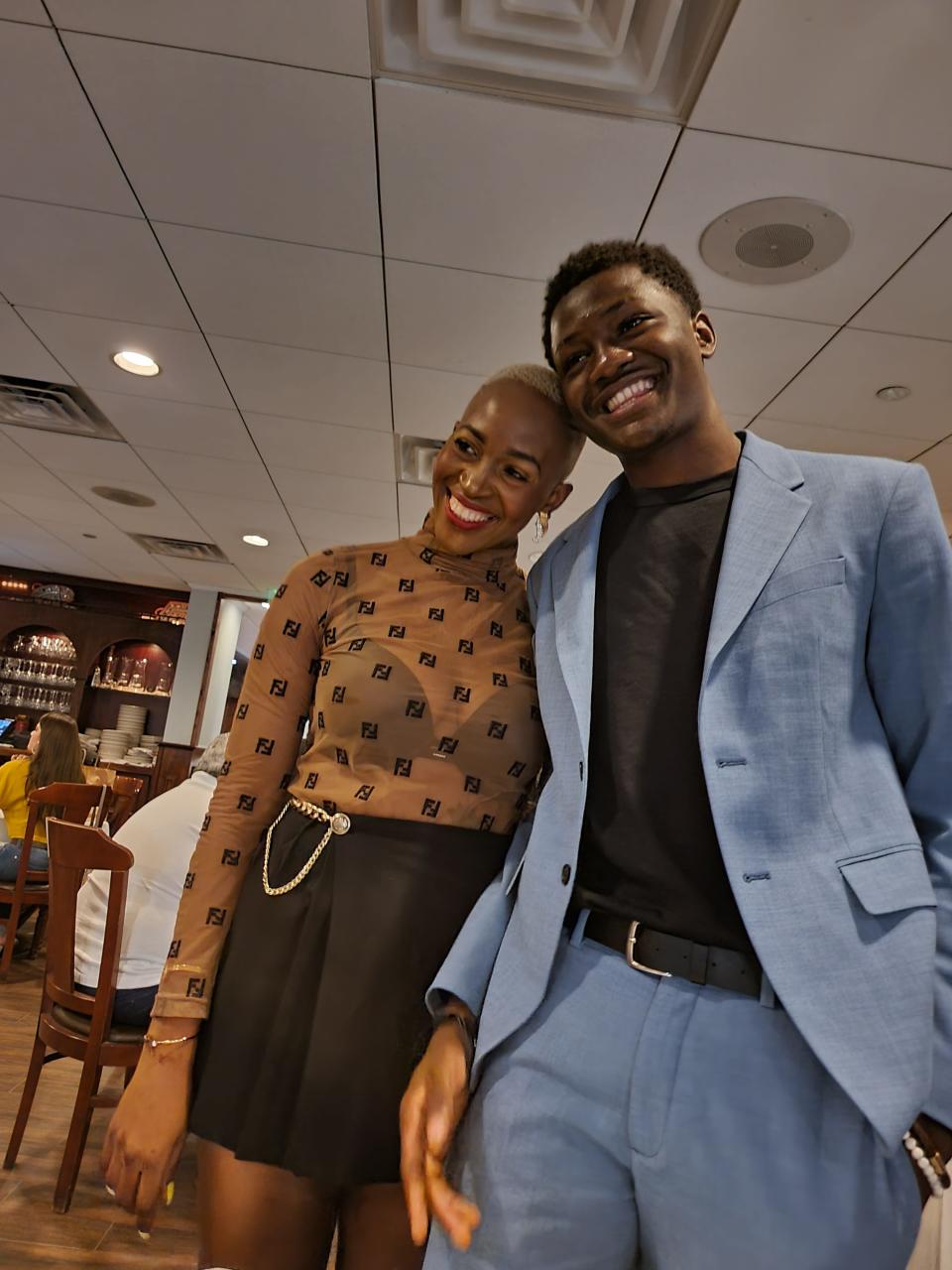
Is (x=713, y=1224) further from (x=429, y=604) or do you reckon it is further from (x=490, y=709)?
(x=429, y=604)

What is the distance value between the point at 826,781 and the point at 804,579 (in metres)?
0.21

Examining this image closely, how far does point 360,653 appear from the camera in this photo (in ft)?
3.67

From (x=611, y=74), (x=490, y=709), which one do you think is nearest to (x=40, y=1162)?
(x=490, y=709)

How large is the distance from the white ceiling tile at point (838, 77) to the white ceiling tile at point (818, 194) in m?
0.06

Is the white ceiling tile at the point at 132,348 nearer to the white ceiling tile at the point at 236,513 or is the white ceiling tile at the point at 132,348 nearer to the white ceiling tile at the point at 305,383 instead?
the white ceiling tile at the point at 305,383

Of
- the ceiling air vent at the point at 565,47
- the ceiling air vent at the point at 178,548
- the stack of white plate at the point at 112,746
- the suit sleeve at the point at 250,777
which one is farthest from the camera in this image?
the stack of white plate at the point at 112,746

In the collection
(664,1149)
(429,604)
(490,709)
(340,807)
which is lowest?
(664,1149)

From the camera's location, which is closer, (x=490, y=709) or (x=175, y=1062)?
(x=175, y=1062)

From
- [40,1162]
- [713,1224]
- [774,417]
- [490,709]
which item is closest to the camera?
[713,1224]

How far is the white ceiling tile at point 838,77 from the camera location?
1845 mm

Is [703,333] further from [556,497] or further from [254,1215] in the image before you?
[254,1215]

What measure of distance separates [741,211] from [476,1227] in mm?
2636

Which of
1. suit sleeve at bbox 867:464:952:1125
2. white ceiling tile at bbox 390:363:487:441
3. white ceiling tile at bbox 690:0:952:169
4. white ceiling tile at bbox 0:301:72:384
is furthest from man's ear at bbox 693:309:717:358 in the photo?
white ceiling tile at bbox 0:301:72:384

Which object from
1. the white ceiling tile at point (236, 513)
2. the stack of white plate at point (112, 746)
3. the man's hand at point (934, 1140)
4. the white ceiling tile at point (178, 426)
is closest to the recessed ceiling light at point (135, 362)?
the white ceiling tile at point (178, 426)
